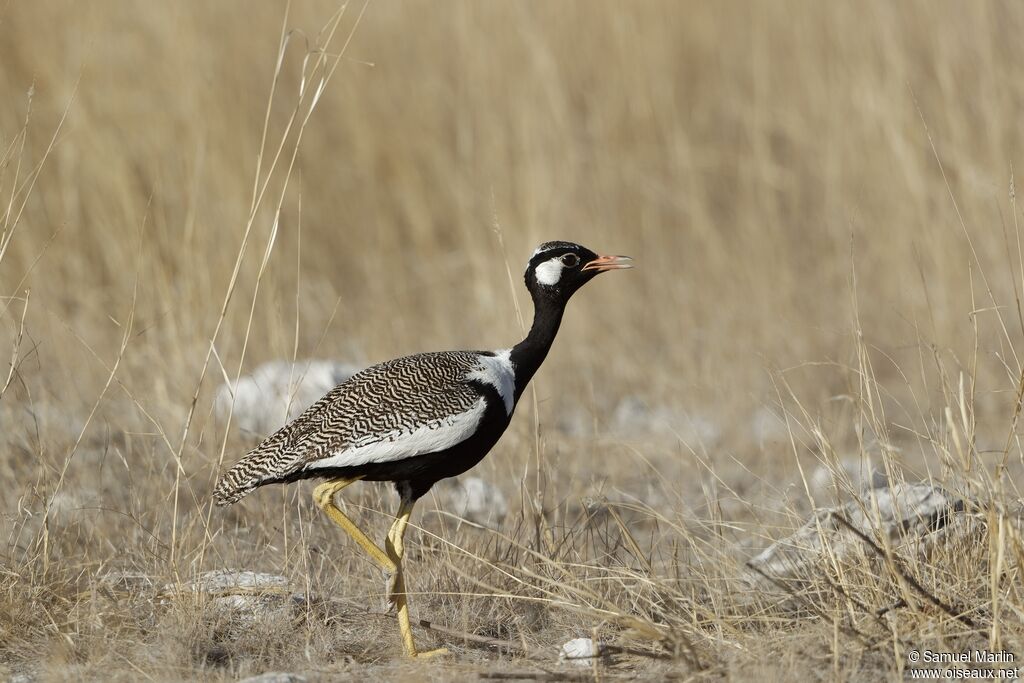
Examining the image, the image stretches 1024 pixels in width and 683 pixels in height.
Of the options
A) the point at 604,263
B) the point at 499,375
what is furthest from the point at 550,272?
the point at 499,375

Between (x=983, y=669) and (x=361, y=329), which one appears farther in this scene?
(x=361, y=329)

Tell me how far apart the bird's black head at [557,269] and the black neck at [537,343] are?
0.02 metres

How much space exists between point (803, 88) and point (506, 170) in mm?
1564

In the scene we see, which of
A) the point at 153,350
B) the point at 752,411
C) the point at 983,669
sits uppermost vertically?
the point at 153,350

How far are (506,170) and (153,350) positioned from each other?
2094 mm

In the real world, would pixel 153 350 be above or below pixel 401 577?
above

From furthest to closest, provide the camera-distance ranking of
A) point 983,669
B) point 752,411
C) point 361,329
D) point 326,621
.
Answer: point 361,329, point 752,411, point 326,621, point 983,669

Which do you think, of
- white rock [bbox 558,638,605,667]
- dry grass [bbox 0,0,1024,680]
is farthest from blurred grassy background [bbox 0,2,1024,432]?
white rock [bbox 558,638,605,667]

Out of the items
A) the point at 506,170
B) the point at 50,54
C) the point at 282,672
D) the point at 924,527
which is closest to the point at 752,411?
the point at 506,170

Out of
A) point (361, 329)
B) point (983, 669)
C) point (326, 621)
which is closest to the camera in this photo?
point (983, 669)

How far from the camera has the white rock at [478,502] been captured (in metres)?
4.15

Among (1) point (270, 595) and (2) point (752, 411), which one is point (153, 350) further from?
(2) point (752, 411)

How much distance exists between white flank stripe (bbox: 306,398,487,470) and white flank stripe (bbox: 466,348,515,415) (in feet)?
0.40

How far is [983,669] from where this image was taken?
2650mm
